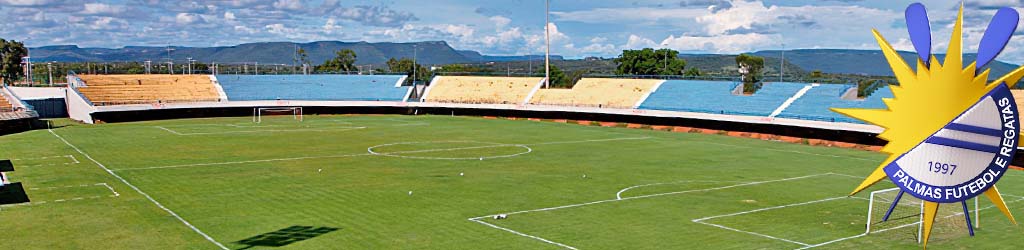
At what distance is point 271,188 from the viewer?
28.1m

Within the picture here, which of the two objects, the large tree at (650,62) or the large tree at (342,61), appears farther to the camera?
the large tree at (342,61)

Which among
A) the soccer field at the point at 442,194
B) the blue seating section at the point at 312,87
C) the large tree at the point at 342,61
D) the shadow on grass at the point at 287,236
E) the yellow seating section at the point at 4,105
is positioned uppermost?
the large tree at the point at 342,61

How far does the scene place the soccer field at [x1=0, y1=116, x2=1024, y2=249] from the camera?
20453mm

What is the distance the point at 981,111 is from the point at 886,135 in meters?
1.82

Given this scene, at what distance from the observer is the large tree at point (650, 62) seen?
115m

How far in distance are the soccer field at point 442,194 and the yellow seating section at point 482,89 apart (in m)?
25.7

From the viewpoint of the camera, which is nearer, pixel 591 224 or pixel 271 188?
pixel 591 224

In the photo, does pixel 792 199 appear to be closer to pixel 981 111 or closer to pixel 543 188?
pixel 543 188

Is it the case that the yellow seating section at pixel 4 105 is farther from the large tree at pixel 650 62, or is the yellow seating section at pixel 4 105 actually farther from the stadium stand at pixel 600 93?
the large tree at pixel 650 62

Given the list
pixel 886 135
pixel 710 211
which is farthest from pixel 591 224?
pixel 886 135

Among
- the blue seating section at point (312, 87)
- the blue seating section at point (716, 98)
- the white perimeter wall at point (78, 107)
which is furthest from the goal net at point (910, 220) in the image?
the blue seating section at point (312, 87)

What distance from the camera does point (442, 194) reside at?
27.1m

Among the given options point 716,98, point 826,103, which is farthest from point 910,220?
point 716,98

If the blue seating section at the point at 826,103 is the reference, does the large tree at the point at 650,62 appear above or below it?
above
